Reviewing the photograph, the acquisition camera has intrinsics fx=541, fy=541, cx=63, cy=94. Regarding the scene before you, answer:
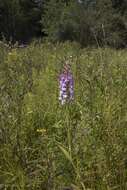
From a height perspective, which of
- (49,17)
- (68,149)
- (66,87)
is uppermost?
(66,87)

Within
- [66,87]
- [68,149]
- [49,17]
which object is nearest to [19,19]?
[49,17]

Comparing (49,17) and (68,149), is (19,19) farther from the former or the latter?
(68,149)

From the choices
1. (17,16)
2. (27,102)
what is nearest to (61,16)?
(17,16)

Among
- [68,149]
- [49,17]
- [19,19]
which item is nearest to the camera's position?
[68,149]

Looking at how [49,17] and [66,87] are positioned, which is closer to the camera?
[66,87]

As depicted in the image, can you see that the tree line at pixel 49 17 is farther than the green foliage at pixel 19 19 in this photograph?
No

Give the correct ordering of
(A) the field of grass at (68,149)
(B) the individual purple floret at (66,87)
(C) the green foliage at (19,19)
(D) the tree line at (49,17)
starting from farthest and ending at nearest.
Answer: (C) the green foliage at (19,19), (D) the tree line at (49,17), (B) the individual purple floret at (66,87), (A) the field of grass at (68,149)

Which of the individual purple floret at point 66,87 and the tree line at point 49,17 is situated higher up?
the individual purple floret at point 66,87

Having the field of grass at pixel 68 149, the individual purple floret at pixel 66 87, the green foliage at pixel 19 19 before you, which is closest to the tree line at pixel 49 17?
the green foliage at pixel 19 19

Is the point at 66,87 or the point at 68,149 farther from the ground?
the point at 66,87

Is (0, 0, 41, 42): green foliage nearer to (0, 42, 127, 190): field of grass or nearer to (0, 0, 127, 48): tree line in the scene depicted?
(0, 0, 127, 48): tree line

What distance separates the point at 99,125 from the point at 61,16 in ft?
78.3

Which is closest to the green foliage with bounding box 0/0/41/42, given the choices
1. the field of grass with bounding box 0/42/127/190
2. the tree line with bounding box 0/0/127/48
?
the tree line with bounding box 0/0/127/48

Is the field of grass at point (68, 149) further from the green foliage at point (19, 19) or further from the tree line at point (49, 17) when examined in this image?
the green foliage at point (19, 19)
